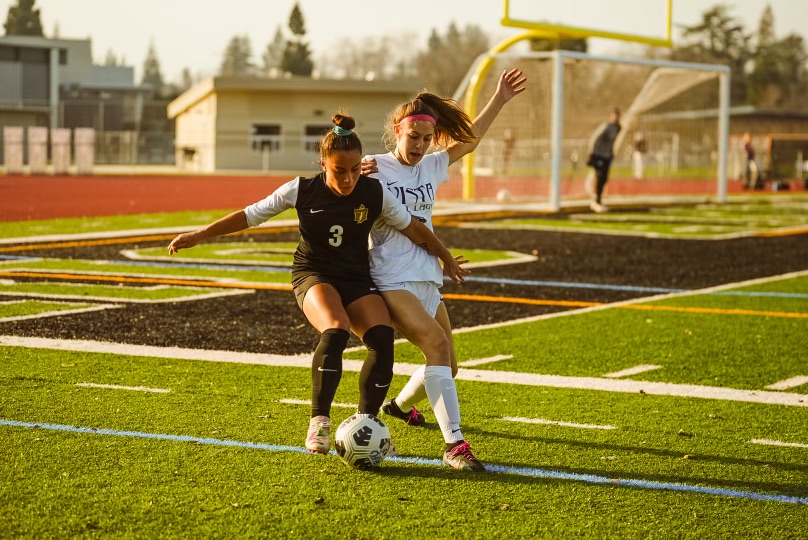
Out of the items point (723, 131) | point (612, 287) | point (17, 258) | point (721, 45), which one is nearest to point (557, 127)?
point (723, 131)

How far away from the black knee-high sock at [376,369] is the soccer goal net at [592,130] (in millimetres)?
18830

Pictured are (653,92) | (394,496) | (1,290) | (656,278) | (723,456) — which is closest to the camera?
(394,496)

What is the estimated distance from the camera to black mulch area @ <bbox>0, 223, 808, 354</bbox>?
8.79 metres

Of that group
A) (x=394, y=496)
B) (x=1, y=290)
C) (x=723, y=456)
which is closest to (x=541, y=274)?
(x=1, y=290)

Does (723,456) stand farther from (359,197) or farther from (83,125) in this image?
(83,125)

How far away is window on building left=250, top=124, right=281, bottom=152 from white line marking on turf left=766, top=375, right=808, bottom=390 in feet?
150

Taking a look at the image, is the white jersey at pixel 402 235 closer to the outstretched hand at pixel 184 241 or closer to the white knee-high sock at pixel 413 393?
the white knee-high sock at pixel 413 393

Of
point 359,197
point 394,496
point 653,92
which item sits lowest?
point 394,496

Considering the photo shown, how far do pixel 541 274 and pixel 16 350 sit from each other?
6.80 m

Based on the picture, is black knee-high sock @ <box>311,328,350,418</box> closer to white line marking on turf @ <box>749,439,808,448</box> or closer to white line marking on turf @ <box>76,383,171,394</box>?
white line marking on turf @ <box>76,383,171,394</box>

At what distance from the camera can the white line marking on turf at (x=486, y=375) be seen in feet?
23.2

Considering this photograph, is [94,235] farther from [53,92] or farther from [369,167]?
[53,92]

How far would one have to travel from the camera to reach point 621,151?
28.4m

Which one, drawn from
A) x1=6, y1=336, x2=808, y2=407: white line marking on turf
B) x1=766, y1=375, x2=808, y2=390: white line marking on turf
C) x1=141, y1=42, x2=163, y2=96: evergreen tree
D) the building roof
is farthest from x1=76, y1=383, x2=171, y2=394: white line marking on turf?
x1=141, y1=42, x2=163, y2=96: evergreen tree
